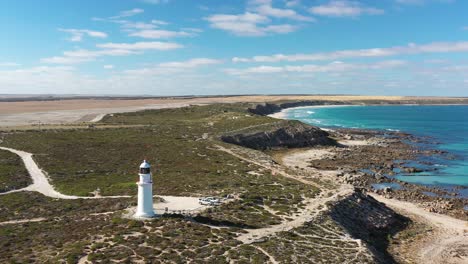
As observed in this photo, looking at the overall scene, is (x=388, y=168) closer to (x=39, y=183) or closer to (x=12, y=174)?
(x=39, y=183)

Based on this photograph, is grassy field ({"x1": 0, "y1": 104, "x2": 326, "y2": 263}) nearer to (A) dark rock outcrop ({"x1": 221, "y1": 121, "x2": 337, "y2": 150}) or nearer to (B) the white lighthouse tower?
(B) the white lighthouse tower

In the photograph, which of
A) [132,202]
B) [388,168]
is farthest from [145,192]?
[388,168]

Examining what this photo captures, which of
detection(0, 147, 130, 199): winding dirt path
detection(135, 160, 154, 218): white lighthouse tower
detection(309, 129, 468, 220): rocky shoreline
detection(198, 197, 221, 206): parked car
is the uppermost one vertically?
detection(135, 160, 154, 218): white lighthouse tower

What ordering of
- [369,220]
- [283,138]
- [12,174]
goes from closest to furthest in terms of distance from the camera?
[369,220] < [12,174] < [283,138]

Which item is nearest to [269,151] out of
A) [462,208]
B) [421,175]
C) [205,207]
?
[421,175]

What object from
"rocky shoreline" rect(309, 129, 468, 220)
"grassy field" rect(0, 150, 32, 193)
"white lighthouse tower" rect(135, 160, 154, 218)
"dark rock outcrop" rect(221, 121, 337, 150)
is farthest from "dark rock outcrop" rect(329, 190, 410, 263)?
"dark rock outcrop" rect(221, 121, 337, 150)

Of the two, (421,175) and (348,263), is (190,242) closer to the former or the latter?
(348,263)
